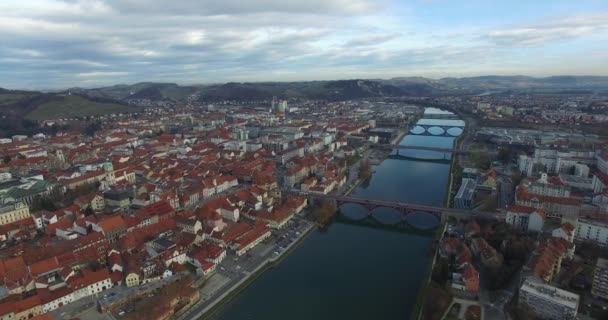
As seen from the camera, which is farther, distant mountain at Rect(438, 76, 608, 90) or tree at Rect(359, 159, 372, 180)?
distant mountain at Rect(438, 76, 608, 90)

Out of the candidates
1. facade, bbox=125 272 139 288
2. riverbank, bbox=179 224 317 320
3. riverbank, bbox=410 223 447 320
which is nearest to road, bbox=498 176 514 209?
riverbank, bbox=410 223 447 320

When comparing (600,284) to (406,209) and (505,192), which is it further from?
(505,192)

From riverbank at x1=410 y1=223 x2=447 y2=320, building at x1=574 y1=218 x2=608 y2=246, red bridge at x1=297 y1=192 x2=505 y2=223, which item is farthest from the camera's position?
red bridge at x1=297 y1=192 x2=505 y2=223

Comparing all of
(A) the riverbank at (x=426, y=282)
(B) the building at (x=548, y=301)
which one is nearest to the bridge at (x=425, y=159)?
(A) the riverbank at (x=426, y=282)

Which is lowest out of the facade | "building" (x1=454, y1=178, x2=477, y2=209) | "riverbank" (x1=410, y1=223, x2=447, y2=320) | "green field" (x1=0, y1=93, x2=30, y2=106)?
"riverbank" (x1=410, y1=223, x2=447, y2=320)

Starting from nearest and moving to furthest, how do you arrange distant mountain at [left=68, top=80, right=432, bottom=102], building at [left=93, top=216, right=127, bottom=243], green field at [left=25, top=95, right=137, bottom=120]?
building at [left=93, top=216, right=127, bottom=243], green field at [left=25, top=95, right=137, bottom=120], distant mountain at [left=68, top=80, right=432, bottom=102]

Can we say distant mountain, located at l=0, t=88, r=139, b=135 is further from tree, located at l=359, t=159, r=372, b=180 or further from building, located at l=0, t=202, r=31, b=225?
tree, located at l=359, t=159, r=372, b=180

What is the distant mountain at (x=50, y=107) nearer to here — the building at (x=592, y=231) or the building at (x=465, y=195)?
the building at (x=465, y=195)

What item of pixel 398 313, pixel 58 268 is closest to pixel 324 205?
pixel 398 313
